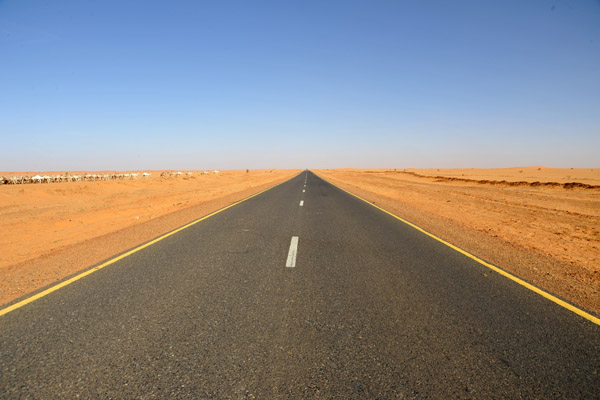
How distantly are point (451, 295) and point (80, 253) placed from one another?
748 cm

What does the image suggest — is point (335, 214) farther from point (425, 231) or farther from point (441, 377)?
point (441, 377)

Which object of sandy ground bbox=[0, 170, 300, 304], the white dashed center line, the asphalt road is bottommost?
sandy ground bbox=[0, 170, 300, 304]

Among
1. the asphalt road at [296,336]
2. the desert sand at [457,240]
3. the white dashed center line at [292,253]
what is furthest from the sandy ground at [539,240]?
the white dashed center line at [292,253]

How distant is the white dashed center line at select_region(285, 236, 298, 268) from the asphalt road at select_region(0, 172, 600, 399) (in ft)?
0.65

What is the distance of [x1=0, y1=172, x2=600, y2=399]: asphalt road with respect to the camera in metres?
2.41

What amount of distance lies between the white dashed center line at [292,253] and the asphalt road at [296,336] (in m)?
0.20

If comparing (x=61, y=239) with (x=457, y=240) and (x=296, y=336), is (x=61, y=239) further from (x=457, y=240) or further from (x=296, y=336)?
(x=457, y=240)

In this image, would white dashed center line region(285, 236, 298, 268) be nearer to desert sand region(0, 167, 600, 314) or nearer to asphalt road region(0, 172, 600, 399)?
asphalt road region(0, 172, 600, 399)

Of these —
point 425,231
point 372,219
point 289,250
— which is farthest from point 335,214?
point 289,250

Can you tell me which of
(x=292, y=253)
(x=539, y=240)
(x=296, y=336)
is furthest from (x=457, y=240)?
(x=296, y=336)

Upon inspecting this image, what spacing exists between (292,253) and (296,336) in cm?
310

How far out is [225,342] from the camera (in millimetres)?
2979

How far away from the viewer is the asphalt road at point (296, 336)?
2.41 m

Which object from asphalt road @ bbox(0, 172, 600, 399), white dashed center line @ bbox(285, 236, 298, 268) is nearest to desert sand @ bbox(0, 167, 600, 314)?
asphalt road @ bbox(0, 172, 600, 399)
